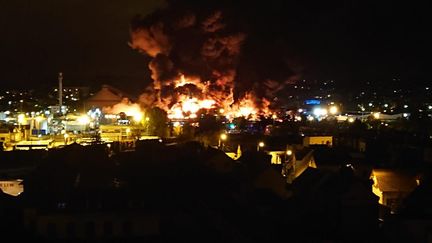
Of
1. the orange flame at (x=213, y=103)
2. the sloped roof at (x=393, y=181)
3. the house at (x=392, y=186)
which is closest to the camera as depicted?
the house at (x=392, y=186)

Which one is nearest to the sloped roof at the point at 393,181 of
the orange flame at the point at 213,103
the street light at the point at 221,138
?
the street light at the point at 221,138

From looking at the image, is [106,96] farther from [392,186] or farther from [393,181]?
[392,186]

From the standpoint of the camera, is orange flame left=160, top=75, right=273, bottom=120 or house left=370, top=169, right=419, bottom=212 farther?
orange flame left=160, top=75, right=273, bottom=120

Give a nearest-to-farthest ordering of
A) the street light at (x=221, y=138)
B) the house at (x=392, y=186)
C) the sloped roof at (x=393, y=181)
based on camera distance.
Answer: the house at (x=392, y=186), the sloped roof at (x=393, y=181), the street light at (x=221, y=138)

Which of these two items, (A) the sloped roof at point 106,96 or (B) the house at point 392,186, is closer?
(B) the house at point 392,186

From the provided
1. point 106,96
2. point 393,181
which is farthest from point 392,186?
point 106,96

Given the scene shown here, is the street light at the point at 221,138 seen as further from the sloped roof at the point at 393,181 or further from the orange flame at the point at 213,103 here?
the orange flame at the point at 213,103

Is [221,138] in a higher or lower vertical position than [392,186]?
→ higher

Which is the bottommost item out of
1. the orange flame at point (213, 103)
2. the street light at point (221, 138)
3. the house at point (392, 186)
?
the house at point (392, 186)

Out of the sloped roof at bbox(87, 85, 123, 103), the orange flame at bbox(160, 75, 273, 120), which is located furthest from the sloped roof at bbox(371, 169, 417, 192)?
the sloped roof at bbox(87, 85, 123, 103)

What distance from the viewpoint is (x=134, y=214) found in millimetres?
11508

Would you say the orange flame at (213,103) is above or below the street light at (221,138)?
above

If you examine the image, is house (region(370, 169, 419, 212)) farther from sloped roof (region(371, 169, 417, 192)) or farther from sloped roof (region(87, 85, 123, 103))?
sloped roof (region(87, 85, 123, 103))

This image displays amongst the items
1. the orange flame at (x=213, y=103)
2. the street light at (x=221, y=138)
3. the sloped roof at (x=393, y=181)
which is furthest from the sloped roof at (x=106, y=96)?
the sloped roof at (x=393, y=181)
